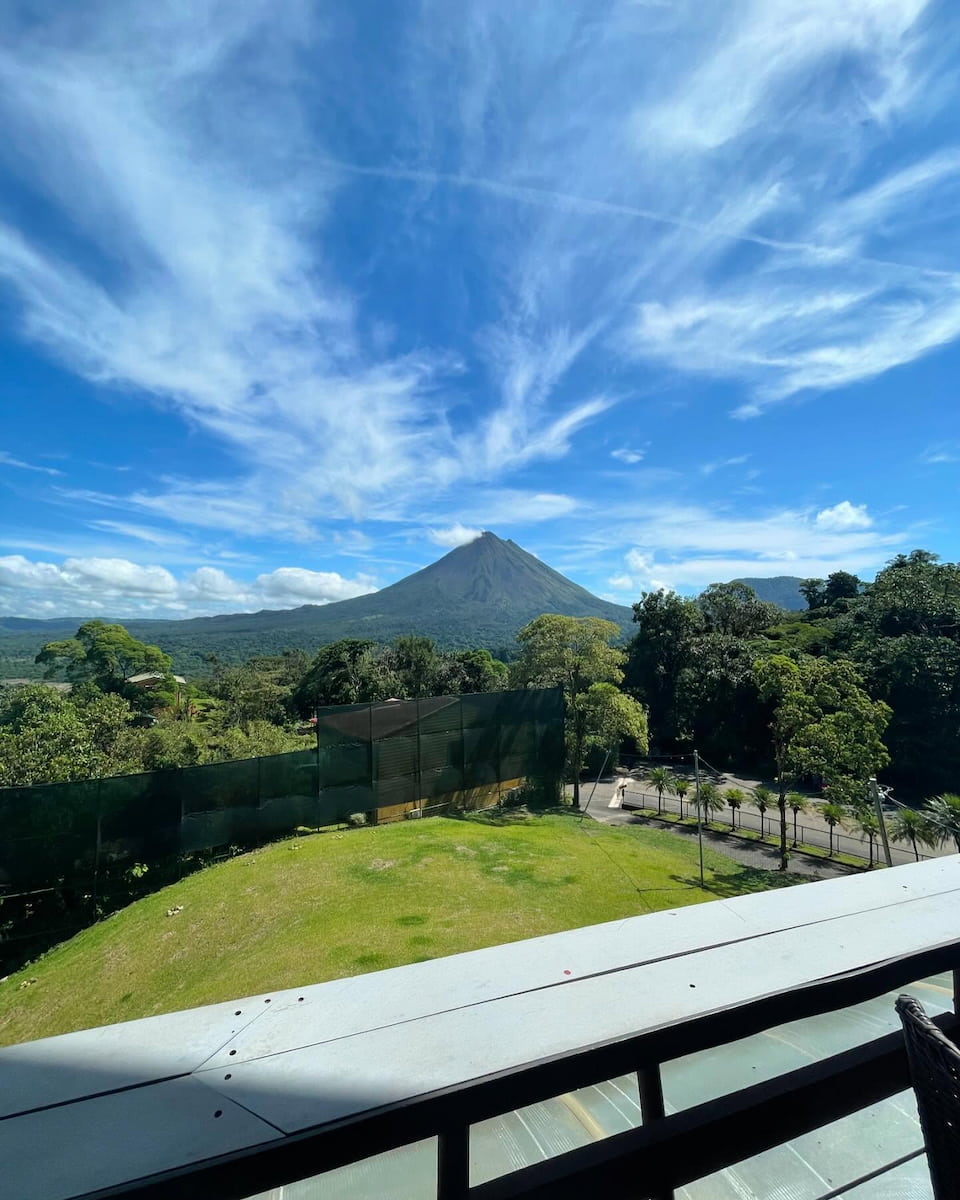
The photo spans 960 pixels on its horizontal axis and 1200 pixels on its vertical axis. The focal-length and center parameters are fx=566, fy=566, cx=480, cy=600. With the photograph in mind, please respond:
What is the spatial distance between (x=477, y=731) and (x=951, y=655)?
14516 mm

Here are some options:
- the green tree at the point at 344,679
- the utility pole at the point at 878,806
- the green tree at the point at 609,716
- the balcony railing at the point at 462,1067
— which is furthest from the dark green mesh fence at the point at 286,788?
the green tree at the point at 344,679

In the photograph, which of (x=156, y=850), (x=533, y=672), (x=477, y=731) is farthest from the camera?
(x=533, y=672)

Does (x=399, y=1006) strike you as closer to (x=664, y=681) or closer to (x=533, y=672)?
(x=533, y=672)

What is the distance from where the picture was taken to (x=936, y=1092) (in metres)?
0.57

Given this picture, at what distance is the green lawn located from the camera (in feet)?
14.5

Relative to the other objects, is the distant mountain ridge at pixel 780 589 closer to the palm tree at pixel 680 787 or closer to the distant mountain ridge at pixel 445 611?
the distant mountain ridge at pixel 445 611

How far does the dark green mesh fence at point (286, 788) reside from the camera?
6121 millimetres

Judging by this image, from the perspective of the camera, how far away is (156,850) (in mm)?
6762

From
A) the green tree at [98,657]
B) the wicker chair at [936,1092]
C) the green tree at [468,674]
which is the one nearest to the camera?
the wicker chair at [936,1092]

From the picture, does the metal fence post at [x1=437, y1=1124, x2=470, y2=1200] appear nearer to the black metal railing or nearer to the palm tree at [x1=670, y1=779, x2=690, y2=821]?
the black metal railing

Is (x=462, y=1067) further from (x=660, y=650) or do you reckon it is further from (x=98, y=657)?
(x=98, y=657)

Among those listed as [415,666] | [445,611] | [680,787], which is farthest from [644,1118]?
[445,611]

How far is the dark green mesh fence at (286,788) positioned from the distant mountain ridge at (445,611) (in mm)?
72911

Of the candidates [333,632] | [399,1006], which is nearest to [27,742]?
[399,1006]
